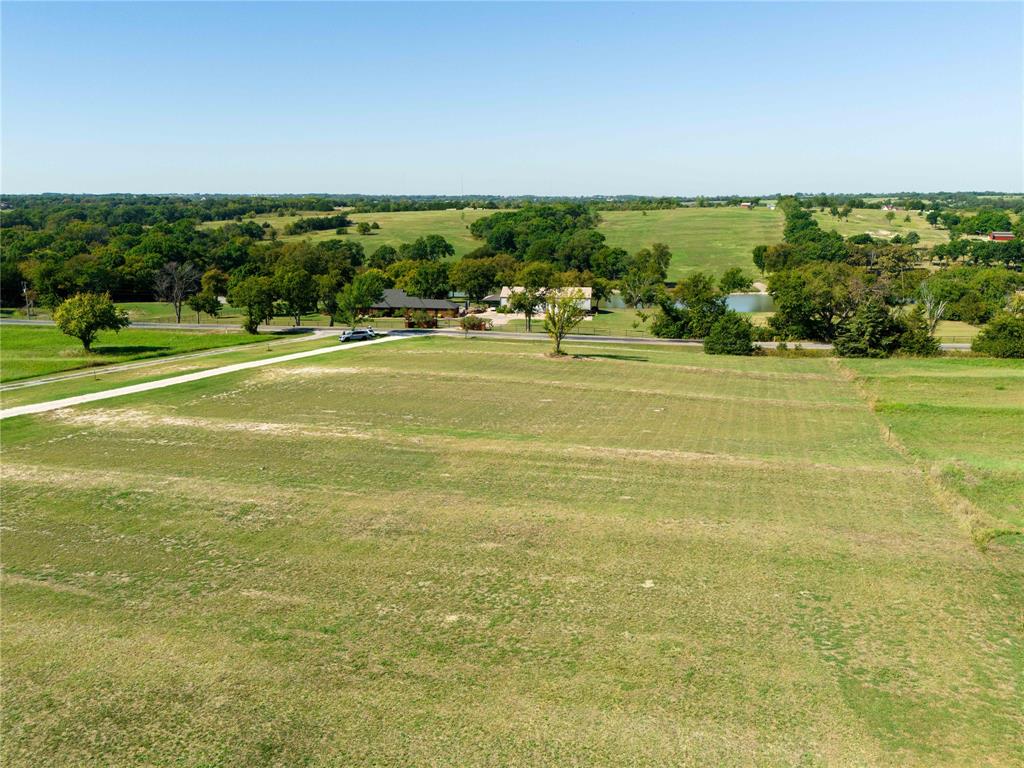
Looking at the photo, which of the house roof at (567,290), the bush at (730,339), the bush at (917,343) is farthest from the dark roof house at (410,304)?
the bush at (917,343)

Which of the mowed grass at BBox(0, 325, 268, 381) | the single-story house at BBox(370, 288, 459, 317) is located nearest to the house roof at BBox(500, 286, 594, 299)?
the single-story house at BBox(370, 288, 459, 317)

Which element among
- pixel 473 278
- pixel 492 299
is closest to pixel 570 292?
pixel 473 278

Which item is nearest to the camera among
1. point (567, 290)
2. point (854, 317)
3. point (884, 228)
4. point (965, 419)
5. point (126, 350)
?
point (965, 419)

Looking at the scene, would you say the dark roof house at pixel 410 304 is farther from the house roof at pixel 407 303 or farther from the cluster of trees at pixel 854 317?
the cluster of trees at pixel 854 317

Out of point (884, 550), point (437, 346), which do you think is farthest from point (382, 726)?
point (437, 346)

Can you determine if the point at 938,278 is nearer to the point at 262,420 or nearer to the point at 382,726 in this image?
the point at 262,420

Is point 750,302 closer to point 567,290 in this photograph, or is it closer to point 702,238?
point 567,290
